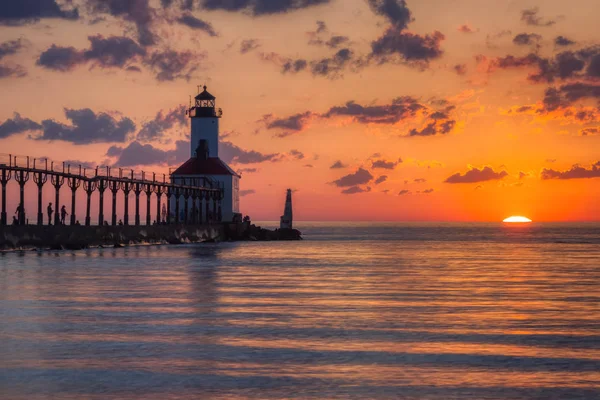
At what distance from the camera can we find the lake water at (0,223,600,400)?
460 inches

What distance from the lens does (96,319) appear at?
19.1 meters

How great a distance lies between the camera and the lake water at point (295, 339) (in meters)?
11.7

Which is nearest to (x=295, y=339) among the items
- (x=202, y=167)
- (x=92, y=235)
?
(x=92, y=235)

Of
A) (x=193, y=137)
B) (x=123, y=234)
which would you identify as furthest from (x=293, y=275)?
(x=193, y=137)

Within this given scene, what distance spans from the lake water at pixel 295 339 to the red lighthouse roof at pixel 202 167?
200 ft

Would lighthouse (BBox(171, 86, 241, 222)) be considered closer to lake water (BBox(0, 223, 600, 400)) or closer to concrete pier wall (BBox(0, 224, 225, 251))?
concrete pier wall (BBox(0, 224, 225, 251))

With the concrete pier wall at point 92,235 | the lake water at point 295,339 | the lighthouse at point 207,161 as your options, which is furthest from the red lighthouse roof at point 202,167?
the lake water at point 295,339

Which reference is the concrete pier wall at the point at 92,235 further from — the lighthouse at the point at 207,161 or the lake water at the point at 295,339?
the lake water at the point at 295,339

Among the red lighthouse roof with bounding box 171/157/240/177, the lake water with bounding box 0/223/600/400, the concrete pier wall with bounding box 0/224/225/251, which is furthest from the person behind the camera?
the red lighthouse roof with bounding box 171/157/240/177

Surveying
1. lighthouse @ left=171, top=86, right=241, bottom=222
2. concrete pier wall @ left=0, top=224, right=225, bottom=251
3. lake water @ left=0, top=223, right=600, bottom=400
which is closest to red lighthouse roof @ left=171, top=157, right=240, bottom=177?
lighthouse @ left=171, top=86, right=241, bottom=222

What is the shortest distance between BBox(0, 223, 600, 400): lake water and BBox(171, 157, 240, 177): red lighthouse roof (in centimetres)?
6096

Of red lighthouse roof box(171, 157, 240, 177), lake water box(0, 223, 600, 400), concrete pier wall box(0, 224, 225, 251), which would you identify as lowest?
lake water box(0, 223, 600, 400)

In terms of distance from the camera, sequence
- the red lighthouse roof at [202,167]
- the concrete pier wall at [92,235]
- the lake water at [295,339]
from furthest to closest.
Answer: the red lighthouse roof at [202,167] → the concrete pier wall at [92,235] → the lake water at [295,339]

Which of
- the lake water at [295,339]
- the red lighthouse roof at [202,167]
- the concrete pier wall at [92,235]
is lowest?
the lake water at [295,339]
